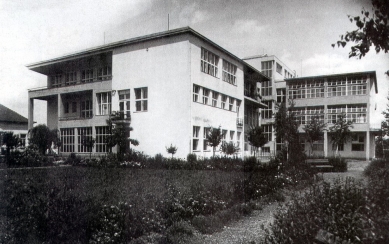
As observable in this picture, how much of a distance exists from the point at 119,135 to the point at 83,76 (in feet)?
38.5

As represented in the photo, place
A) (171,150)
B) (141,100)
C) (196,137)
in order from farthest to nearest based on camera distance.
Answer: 1. (141,100)
2. (196,137)
3. (171,150)

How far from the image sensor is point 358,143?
114 ft

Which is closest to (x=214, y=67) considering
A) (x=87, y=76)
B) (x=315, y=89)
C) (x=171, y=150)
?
(x=171, y=150)

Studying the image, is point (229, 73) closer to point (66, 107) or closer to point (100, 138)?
point (100, 138)

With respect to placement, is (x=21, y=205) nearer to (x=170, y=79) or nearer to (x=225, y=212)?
(x=225, y=212)

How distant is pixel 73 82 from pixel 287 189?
25211mm

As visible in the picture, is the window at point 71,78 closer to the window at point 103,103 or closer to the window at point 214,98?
the window at point 103,103

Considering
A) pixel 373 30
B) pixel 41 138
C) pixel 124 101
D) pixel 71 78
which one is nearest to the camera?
pixel 373 30

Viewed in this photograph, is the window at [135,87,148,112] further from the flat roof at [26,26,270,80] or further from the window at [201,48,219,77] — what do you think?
the window at [201,48,219,77]

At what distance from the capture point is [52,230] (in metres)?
4.66

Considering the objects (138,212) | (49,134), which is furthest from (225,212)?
(49,134)

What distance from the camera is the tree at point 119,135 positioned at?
20266 mm

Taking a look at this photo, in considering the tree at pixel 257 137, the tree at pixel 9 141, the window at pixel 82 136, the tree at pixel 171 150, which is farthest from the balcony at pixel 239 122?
the tree at pixel 9 141

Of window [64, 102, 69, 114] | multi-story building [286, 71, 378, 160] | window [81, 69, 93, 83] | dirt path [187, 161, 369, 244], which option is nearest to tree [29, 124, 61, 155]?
window [64, 102, 69, 114]
